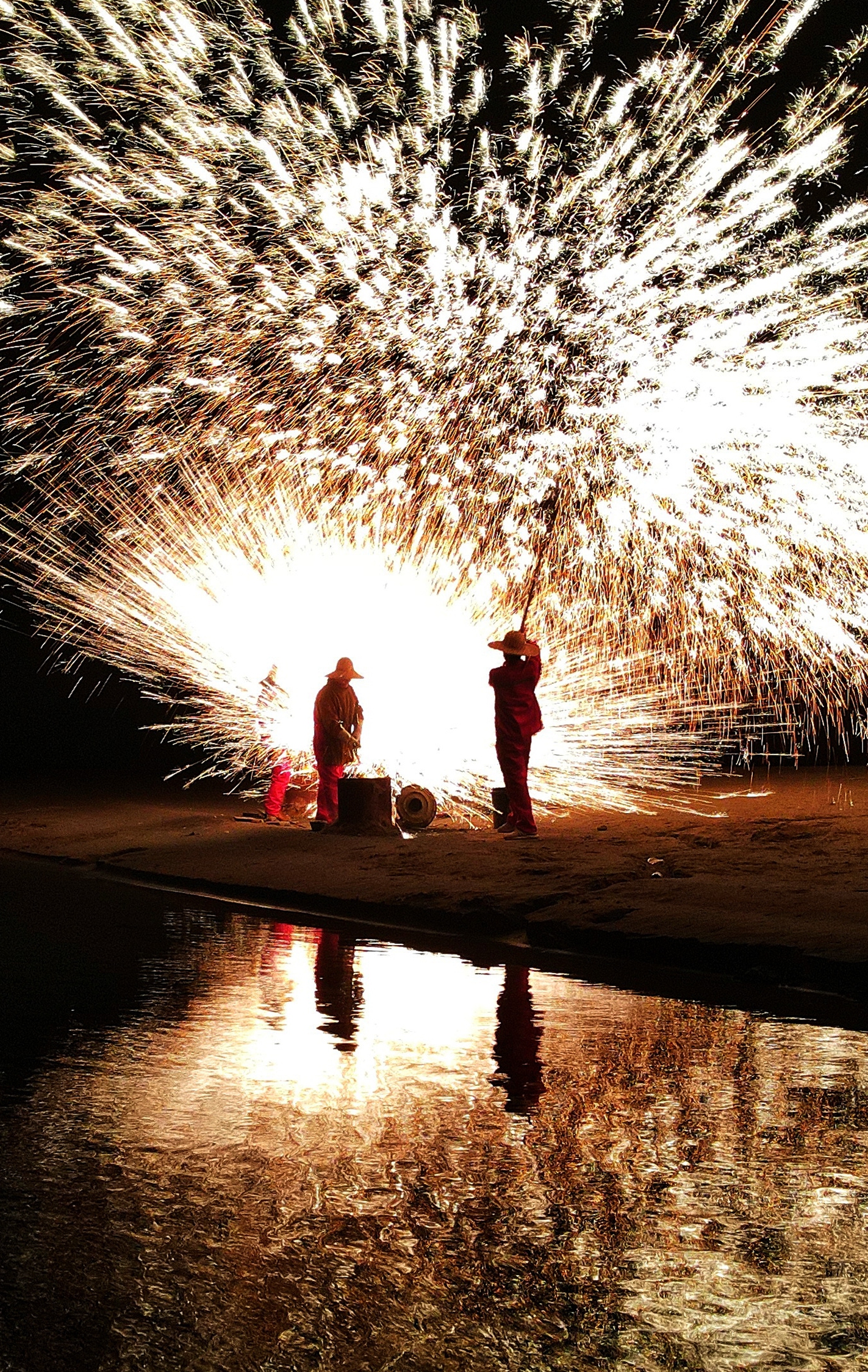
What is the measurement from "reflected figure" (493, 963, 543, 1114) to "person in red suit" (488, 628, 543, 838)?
617 centimetres

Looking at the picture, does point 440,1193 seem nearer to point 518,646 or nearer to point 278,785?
point 518,646

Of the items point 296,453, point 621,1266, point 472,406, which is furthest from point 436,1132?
point 296,453

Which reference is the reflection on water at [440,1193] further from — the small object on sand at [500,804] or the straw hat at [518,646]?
the small object on sand at [500,804]

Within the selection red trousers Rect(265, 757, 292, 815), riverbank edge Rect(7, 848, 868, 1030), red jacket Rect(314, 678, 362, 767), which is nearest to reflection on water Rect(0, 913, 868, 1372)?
riverbank edge Rect(7, 848, 868, 1030)

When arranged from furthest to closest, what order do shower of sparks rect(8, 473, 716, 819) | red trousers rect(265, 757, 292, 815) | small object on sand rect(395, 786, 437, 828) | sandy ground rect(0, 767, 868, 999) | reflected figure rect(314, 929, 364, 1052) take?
red trousers rect(265, 757, 292, 815) → shower of sparks rect(8, 473, 716, 819) → small object on sand rect(395, 786, 437, 828) → sandy ground rect(0, 767, 868, 999) → reflected figure rect(314, 929, 364, 1052)

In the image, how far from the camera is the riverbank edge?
315 inches

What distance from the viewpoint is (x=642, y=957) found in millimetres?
9336

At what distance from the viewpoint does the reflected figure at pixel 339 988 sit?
7.29 meters

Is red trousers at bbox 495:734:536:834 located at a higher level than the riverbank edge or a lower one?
higher

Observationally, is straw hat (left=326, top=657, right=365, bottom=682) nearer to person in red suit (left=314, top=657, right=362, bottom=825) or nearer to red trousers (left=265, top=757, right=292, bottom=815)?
person in red suit (left=314, top=657, right=362, bottom=825)

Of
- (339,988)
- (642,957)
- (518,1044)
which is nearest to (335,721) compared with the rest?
(642,957)

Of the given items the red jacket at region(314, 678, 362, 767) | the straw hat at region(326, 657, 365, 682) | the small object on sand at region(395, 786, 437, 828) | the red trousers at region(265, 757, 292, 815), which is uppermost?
the straw hat at region(326, 657, 365, 682)

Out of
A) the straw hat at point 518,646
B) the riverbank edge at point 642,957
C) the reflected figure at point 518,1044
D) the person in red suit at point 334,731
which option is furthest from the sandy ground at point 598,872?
the straw hat at point 518,646

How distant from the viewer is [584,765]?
18.0 m
